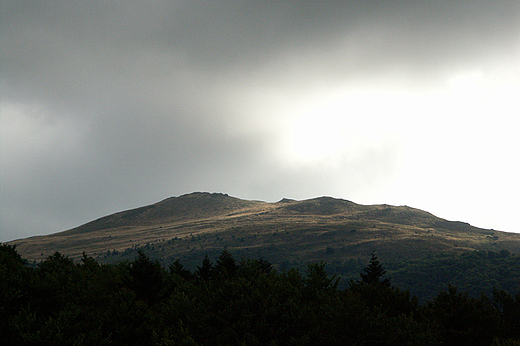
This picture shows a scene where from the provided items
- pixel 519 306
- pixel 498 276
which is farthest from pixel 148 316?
pixel 498 276

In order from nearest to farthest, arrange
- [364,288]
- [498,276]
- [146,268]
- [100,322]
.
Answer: [100,322] → [146,268] → [364,288] → [498,276]

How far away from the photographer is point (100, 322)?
26797mm

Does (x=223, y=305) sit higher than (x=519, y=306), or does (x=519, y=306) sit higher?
(x=223, y=305)

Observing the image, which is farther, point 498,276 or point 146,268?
point 498,276

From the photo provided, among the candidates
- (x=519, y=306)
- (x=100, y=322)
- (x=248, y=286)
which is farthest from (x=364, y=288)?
(x=100, y=322)

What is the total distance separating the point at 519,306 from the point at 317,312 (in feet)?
74.3

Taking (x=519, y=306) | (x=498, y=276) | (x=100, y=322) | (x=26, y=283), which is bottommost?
(x=498, y=276)

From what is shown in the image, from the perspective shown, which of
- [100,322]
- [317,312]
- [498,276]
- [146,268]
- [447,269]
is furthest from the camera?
[447,269]

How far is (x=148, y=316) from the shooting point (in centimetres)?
2769

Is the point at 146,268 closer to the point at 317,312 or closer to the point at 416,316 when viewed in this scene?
the point at 317,312

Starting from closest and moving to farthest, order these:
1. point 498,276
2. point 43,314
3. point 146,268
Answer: point 43,314 < point 146,268 < point 498,276

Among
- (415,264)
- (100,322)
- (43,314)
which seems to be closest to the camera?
(100,322)

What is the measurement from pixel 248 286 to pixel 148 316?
8.04 meters

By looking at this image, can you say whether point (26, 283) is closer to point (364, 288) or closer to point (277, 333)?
point (277, 333)
